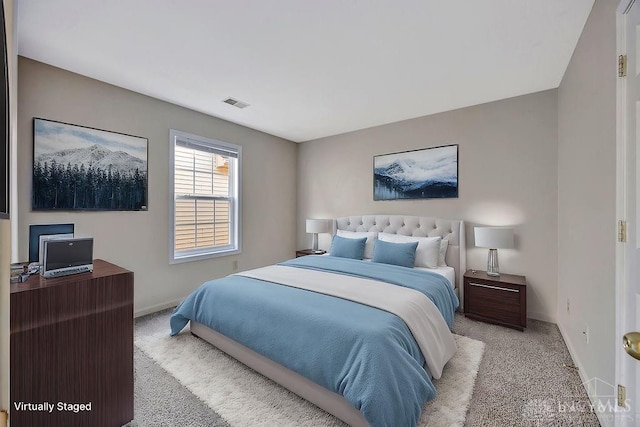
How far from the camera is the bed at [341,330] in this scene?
151 centimetres

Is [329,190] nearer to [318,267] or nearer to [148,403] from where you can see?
[318,267]

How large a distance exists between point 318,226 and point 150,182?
97.3 inches

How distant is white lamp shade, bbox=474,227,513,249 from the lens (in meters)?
3.00

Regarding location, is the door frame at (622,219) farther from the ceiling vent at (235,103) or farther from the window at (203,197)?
the window at (203,197)

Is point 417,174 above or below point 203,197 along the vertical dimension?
above

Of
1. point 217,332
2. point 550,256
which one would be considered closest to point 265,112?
point 217,332

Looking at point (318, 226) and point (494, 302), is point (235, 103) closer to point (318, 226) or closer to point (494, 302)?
point (318, 226)

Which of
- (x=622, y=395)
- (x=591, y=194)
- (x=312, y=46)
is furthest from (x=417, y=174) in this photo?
(x=622, y=395)

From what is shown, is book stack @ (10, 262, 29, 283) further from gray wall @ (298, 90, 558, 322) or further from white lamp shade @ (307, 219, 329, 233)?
gray wall @ (298, 90, 558, 322)

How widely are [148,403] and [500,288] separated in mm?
3272

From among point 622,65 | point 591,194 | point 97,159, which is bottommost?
point 591,194

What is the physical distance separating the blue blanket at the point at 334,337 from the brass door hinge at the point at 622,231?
1193 millimetres

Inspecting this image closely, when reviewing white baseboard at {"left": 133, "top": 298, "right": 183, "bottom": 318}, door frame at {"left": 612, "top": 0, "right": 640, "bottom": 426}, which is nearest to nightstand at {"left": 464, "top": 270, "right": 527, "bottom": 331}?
door frame at {"left": 612, "top": 0, "right": 640, "bottom": 426}

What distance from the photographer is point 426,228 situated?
3.73 metres
